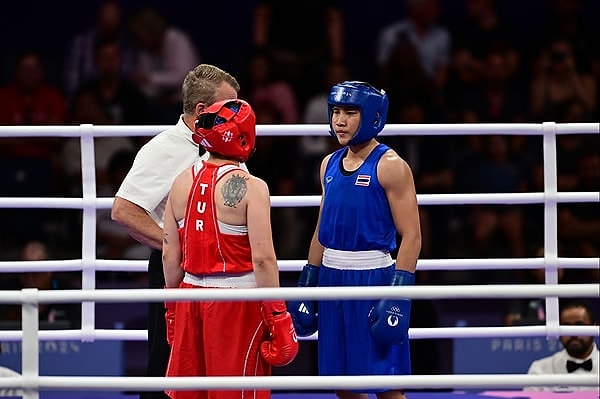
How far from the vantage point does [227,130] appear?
14.8 feet

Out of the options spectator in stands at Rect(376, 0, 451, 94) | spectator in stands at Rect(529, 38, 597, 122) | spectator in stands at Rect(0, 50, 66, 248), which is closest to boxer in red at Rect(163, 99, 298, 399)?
spectator in stands at Rect(0, 50, 66, 248)

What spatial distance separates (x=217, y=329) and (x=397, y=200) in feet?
2.86

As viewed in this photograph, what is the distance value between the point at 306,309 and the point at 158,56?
5.07 m

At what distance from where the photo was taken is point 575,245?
823 cm

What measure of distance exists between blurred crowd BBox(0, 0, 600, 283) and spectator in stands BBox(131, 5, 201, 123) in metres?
0.01

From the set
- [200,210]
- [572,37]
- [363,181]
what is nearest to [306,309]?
[363,181]

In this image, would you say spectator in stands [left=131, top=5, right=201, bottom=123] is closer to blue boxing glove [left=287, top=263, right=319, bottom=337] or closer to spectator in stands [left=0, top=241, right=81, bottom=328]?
spectator in stands [left=0, top=241, right=81, bottom=328]

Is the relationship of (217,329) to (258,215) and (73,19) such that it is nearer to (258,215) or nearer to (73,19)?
(258,215)

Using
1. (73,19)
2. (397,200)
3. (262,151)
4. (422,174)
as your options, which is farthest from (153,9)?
(397,200)

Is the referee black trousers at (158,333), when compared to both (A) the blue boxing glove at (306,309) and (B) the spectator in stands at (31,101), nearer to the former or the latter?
(A) the blue boxing glove at (306,309)

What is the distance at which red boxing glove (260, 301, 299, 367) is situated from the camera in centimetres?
442

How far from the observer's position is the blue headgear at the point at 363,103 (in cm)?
481

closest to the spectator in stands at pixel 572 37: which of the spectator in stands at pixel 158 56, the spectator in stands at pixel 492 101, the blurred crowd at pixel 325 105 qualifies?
the blurred crowd at pixel 325 105

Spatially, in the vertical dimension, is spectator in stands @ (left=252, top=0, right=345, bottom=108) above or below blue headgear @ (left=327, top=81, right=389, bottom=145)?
above
